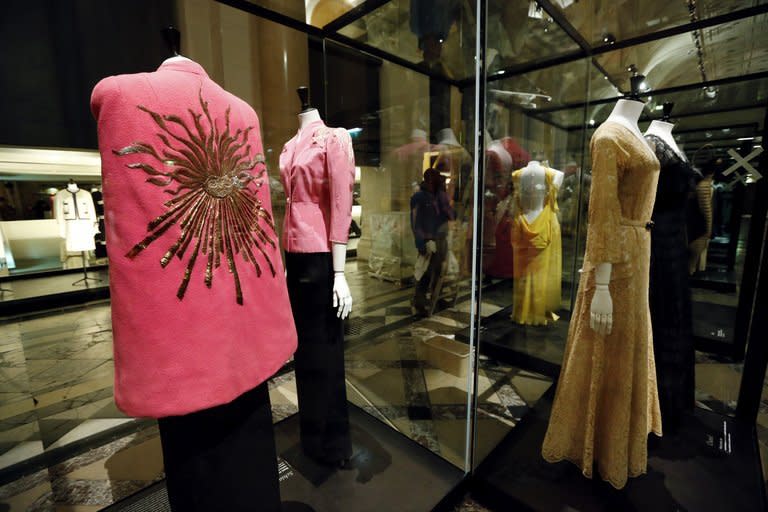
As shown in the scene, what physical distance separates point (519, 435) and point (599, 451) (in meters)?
0.47

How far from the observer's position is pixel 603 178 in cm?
138

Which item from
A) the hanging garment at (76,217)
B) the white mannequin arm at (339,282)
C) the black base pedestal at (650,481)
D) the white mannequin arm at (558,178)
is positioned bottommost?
the black base pedestal at (650,481)

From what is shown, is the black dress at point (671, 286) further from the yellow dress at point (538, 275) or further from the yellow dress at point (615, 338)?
the yellow dress at point (538, 275)

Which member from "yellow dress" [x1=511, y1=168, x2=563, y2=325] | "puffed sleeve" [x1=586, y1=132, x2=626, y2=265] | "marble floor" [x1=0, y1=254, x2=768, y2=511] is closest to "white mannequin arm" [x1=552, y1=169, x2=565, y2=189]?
"yellow dress" [x1=511, y1=168, x2=563, y2=325]

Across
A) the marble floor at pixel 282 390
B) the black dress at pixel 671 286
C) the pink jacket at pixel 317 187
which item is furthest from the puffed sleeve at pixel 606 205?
the pink jacket at pixel 317 187

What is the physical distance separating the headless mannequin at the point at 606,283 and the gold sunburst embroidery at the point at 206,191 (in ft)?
4.03

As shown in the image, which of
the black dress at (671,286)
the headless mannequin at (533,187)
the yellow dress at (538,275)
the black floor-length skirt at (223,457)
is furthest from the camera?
the yellow dress at (538,275)

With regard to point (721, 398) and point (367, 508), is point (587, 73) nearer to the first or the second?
point (721, 398)

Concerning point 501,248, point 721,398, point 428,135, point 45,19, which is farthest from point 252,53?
point 721,398

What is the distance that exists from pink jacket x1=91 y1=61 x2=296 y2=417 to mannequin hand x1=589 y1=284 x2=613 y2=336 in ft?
4.02

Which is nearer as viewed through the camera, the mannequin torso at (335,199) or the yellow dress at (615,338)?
the yellow dress at (615,338)

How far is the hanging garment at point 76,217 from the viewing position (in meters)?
1.69

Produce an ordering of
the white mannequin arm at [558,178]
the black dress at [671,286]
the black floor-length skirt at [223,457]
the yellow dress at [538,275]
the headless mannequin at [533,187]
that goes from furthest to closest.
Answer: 1. the yellow dress at [538,275]
2. the white mannequin arm at [558,178]
3. the headless mannequin at [533,187]
4. the black dress at [671,286]
5. the black floor-length skirt at [223,457]

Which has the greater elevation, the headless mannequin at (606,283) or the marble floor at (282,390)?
the headless mannequin at (606,283)
